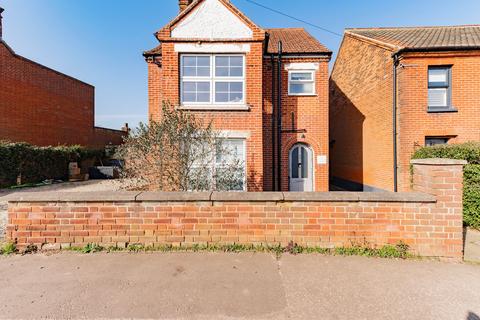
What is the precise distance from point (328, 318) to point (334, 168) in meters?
11.9

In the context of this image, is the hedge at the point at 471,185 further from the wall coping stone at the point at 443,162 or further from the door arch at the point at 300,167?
the door arch at the point at 300,167

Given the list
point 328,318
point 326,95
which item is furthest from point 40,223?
point 326,95

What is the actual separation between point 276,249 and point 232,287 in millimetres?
1070

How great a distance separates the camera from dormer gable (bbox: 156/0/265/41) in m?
7.16

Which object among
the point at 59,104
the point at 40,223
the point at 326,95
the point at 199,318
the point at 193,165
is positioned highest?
the point at 59,104

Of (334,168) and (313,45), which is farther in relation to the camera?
(334,168)

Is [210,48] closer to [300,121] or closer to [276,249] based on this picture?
[300,121]

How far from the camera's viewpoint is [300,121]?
8.44 meters

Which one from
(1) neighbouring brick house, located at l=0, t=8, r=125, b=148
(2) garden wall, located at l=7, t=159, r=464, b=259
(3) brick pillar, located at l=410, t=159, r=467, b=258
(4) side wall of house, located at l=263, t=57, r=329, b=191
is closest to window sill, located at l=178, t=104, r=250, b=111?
(4) side wall of house, located at l=263, t=57, r=329, b=191

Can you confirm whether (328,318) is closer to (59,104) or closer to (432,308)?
(432,308)

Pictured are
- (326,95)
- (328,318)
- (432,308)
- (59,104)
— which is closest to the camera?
(328,318)

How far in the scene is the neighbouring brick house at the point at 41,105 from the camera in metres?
13.0

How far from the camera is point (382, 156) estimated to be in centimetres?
899

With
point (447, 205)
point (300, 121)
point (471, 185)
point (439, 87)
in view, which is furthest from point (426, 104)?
point (447, 205)
